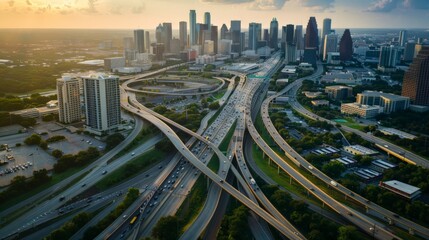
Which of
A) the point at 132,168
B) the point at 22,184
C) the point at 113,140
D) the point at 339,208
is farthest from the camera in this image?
the point at 113,140

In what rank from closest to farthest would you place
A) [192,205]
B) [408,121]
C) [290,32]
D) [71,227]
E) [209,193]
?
[71,227]
[192,205]
[209,193]
[408,121]
[290,32]

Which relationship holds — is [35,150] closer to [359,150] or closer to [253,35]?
[359,150]

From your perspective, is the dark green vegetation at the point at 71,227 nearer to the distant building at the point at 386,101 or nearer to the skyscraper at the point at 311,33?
the distant building at the point at 386,101

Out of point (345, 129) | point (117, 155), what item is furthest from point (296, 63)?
point (117, 155)

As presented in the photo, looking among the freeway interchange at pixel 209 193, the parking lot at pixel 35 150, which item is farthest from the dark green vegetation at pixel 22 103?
the freeway interchange at pixel 209 193

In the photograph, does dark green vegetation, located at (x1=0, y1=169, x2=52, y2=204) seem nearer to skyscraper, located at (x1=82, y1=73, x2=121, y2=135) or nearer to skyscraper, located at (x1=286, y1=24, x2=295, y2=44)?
skyscraper, located at (x1=82, y1=73, x2=121, y2=135)

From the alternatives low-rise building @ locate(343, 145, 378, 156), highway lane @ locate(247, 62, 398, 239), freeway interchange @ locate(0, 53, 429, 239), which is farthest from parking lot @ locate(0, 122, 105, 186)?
low-rise building @ locate(343, 145, 378, 156)

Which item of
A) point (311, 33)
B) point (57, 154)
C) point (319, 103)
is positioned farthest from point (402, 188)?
point (311, 33)
